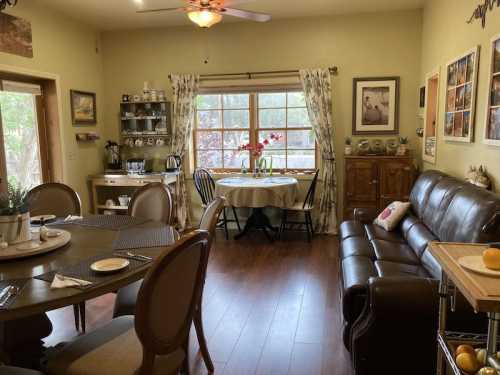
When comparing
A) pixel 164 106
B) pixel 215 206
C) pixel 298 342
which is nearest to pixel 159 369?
pixel 215 206

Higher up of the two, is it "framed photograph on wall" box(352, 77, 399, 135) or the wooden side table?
"framed photograph on wall" box(352, 77, 399, 135)

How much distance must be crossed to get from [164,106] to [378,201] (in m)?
3.19

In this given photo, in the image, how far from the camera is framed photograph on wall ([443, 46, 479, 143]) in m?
3.01

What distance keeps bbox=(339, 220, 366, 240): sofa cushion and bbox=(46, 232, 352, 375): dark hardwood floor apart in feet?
1.48

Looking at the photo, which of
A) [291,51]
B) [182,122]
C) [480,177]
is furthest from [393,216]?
[182,122]

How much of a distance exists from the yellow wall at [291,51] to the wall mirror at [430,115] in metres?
0.52

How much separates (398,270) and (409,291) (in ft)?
2.41

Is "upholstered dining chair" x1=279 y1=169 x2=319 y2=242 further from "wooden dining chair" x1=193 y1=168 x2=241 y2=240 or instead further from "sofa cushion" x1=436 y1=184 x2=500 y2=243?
"sofa cushion" x1=436 y1=184 x2=500 y2=243

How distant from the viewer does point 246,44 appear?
527 centimetres


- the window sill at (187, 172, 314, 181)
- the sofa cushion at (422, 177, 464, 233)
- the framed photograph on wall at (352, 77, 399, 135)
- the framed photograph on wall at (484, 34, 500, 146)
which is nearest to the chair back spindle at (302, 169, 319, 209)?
the window sill at (187, 172, 314, 181)

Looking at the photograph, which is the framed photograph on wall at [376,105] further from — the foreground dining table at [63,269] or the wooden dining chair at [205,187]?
the foreground dining table at [63,269]

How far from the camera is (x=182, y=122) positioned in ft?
18.0

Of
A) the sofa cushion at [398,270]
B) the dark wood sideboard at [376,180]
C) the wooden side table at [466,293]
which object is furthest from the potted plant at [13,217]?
the dark wood sideboard at [376,180]

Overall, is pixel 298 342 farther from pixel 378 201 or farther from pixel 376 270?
pixel 378 201
